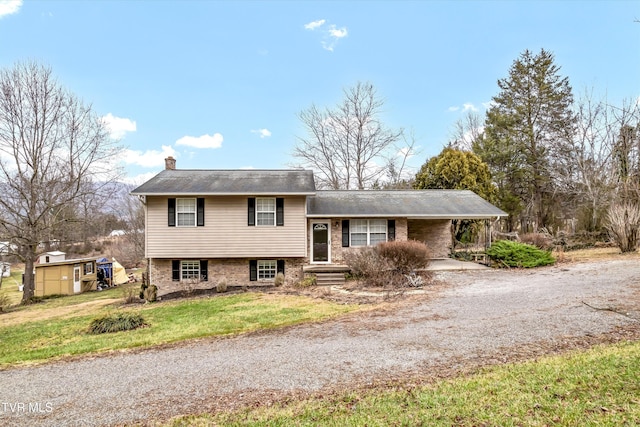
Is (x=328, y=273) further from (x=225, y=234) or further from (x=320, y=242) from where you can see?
(x=225, y=234)

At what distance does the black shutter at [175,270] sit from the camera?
47.8 ft

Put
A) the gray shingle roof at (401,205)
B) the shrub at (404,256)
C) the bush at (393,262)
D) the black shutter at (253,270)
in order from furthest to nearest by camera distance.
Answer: the gray shingle roof at (401,205) → the black shutter at (253,270) → the shrub at (404,256) → the bush at (393,262)

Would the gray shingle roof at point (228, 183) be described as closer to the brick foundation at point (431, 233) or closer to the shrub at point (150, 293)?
the shrub at point (150, 293)

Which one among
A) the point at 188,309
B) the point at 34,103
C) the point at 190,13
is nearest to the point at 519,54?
the point at 190,13

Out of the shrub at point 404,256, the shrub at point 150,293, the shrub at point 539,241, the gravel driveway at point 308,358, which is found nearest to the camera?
the gravel driveway at point 308,358

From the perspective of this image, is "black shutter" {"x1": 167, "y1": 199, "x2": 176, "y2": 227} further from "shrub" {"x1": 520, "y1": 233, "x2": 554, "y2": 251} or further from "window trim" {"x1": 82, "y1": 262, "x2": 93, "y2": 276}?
"shrub" {"x1": 520, "y1": 233, "x2": 554, "y2": 251}

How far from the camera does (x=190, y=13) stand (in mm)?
17391

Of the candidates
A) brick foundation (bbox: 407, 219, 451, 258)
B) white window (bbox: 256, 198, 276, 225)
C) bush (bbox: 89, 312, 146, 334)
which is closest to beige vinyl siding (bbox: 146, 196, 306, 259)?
white window (bbox: 256, 198, 276, 225)

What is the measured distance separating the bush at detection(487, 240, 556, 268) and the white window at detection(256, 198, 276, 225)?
387 inches

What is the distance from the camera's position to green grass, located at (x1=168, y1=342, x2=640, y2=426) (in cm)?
341

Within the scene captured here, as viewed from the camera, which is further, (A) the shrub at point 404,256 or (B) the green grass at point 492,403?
(A) the shrub at point 404,256

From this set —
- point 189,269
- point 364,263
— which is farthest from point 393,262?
point 189,269

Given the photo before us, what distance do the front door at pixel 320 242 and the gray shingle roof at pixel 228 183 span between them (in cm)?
195

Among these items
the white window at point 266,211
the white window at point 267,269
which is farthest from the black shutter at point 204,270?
the white window at point 266,211
